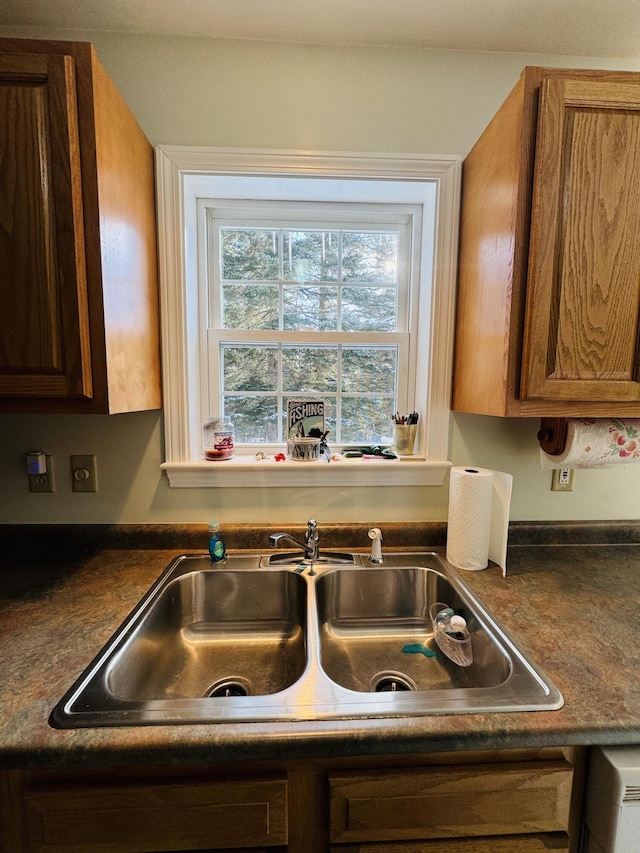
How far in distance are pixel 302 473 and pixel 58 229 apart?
925 mm

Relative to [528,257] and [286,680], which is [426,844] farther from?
[528,257]

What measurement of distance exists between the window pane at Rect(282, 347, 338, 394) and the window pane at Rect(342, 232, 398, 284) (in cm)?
32

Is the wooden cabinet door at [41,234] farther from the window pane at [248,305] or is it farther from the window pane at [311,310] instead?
the window pane at [311,310]

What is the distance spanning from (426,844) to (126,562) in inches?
40.5

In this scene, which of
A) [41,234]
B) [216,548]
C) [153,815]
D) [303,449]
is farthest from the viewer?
[303,449]

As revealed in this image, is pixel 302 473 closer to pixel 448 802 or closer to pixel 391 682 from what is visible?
pixel 391 682

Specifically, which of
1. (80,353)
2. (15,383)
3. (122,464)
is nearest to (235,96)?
(80,353)

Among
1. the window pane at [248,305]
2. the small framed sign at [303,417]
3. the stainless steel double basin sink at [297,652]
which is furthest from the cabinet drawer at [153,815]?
the window pane at [248,305]

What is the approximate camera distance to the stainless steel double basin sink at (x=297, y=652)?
0.65m

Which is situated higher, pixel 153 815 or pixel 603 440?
pixel 603 440

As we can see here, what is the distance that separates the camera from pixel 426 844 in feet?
2.19

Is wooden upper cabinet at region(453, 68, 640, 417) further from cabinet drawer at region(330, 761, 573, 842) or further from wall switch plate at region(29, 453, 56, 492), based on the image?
wall switch plate at region(29, 453, 56, 492)

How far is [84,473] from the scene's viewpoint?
49.4 inches

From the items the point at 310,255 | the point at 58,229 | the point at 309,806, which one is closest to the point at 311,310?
the point at 310,255
